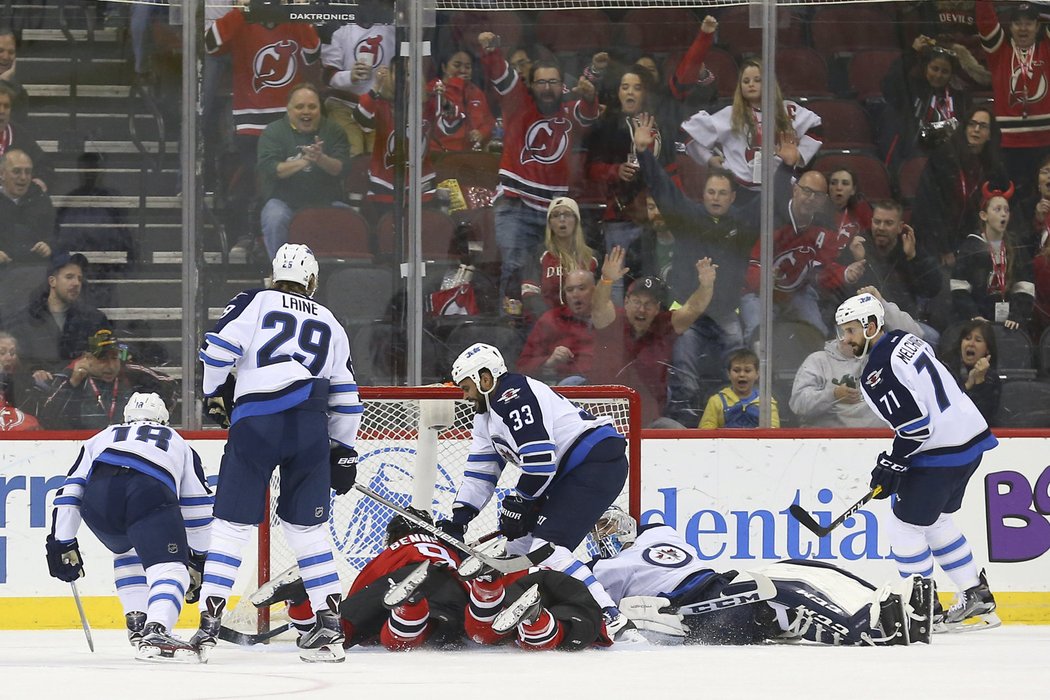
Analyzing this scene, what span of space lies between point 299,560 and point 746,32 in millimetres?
3461

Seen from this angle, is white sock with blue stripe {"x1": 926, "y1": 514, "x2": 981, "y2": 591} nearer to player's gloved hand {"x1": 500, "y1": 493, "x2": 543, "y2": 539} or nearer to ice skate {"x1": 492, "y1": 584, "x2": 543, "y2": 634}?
player's gloved hand {"x1": 500, "y1": 493, "x2": 543, "y2": 539}

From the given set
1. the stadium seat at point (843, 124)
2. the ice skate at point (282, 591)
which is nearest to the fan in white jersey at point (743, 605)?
the ice skate at point (282, 591)

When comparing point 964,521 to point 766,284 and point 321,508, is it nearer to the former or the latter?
point 766,284

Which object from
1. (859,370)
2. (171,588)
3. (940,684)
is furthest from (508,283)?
(940,684)

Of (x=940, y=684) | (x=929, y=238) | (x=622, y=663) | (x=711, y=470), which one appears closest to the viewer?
(x=940, y=684)

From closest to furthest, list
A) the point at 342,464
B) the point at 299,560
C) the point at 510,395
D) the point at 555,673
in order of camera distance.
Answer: the point at 555,673
the point at 299,560
the point at 342,464
the point at 510,395

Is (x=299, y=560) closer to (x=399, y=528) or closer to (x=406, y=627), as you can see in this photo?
(x=406, y=627)

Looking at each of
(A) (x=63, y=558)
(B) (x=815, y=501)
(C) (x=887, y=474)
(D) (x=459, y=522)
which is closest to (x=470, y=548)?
(D) (x=459, y=522)

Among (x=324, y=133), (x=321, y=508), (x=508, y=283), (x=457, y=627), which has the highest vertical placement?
(x=324, y=133)

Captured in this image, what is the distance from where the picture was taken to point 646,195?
7.16 m

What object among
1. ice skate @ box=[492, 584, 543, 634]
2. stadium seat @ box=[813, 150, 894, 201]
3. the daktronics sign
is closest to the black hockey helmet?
ice skate @ box=[492, 584, 543, 634]

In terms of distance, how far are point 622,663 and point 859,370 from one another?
2.65 m

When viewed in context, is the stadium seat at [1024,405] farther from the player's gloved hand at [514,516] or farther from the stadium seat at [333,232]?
the stadium seat at [333,232]

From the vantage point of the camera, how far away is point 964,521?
6762 mm
